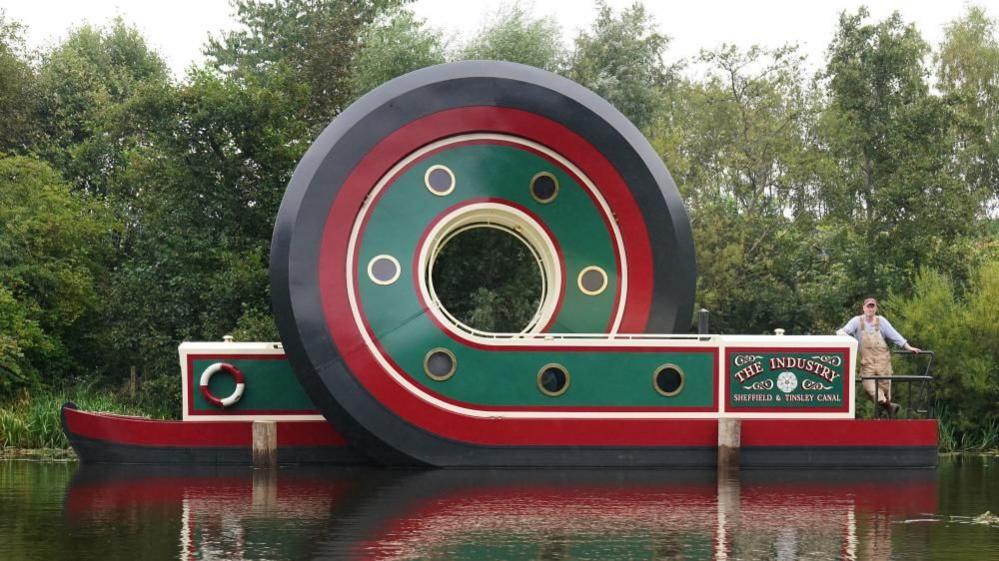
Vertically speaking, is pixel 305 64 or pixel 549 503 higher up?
pixel 305 64

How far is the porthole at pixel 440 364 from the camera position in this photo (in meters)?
20.1

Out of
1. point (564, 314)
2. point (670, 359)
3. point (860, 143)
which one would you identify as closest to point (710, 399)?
point (670, 359)

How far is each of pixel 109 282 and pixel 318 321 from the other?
1395 cm

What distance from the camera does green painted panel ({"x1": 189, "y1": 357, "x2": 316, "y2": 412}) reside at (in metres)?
20.9

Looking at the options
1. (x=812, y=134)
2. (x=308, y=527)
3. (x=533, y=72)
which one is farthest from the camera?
(x=812, y=134)

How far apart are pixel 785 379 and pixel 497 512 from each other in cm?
615

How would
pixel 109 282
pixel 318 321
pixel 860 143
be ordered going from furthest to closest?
1. pixel 109 282
2. pixel 860 143
3. pixel 318 321

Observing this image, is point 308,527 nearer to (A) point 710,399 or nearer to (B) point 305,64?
(A) point 710,399

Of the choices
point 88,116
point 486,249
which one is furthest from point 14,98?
point 486,249

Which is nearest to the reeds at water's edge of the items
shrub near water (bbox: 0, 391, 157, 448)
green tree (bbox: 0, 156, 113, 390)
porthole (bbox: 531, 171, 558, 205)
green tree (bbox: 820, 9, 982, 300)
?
shrub near water (bbox: 0, 391, 157, 448)

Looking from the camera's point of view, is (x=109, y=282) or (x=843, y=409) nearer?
(x=843, y=409)

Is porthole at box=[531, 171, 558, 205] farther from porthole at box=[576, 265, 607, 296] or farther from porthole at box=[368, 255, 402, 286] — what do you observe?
porthole at box=[368, 255, 402, 286]

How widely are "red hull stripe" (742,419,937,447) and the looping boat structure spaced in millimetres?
162

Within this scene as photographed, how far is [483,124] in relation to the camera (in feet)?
69.6
